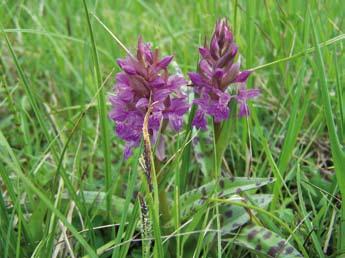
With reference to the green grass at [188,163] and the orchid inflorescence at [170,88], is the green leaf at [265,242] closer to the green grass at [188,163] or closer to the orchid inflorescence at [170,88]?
the green grass at [188,163]

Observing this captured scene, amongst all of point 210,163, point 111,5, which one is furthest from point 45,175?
point 111,5

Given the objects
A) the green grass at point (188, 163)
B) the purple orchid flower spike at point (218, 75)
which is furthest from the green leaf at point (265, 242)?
the purple orchid flower spike at point (218, 75)

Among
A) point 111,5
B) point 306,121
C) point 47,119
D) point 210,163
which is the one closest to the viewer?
point 210,163

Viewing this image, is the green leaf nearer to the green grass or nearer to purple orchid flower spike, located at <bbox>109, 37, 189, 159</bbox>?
the green grass

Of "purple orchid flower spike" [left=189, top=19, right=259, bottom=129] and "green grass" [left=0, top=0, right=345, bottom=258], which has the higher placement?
"purple orchid flower spike" [left=189, top=19, right=259, bottom=129]

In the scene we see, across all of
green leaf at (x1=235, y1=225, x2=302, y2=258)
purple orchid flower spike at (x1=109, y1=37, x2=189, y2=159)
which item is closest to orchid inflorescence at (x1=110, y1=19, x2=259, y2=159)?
purple orchid flower spike at (x1=109, y1=37, x2=189, y2=159)

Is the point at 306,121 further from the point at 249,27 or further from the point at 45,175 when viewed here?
the point at 45,175
